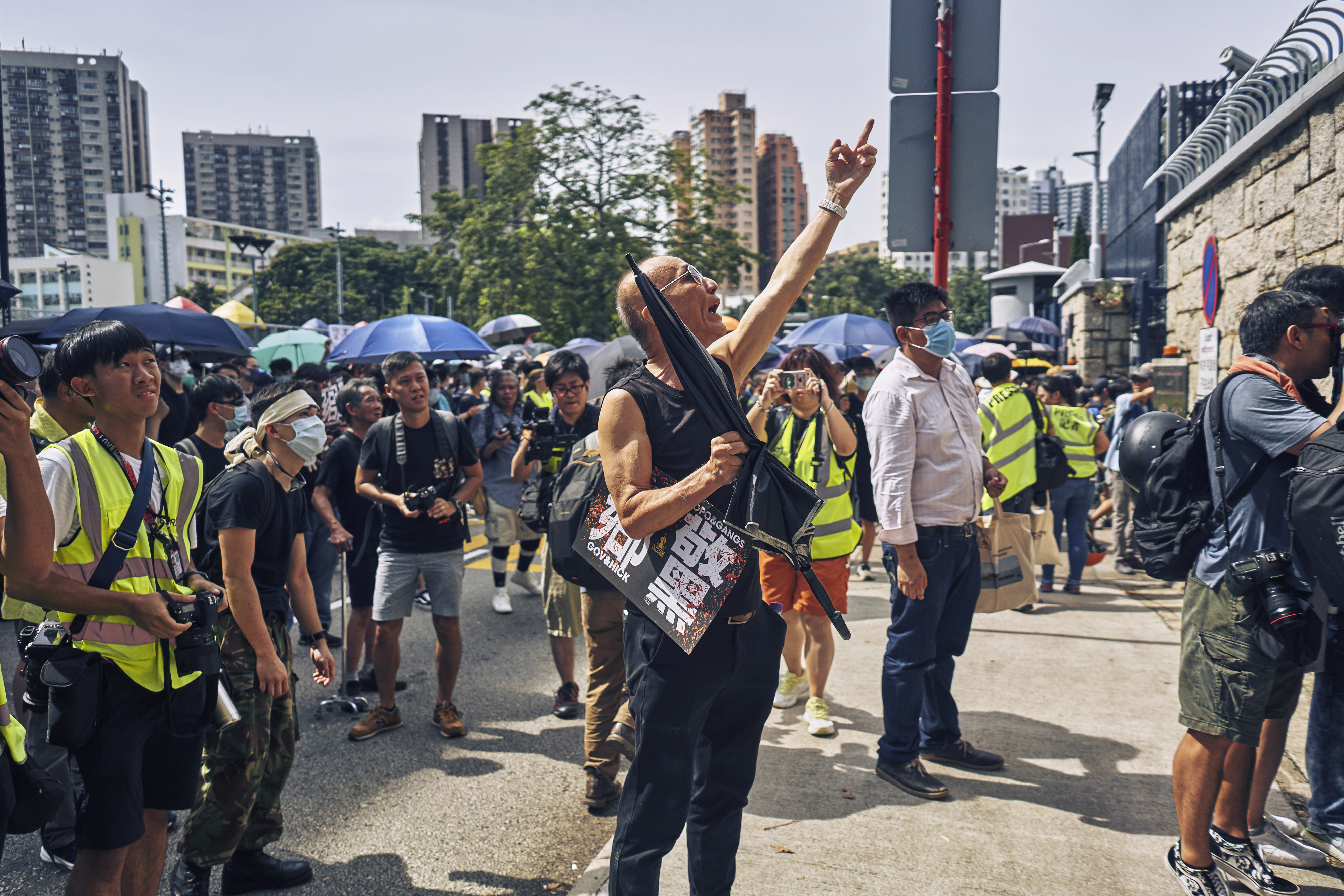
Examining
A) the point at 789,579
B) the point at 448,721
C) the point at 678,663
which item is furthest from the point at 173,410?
the point at 678,663

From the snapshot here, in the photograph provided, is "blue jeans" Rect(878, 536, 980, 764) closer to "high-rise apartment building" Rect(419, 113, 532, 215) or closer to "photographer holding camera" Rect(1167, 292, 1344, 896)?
"photographer holding camera" Rect(1167, 292, 1344, 896)

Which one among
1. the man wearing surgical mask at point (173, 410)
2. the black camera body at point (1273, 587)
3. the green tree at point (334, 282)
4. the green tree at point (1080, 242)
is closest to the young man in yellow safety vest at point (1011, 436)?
the black camera body at point (1273, 587)

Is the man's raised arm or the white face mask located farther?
the white face mask

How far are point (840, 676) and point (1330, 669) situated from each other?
8.76 ft

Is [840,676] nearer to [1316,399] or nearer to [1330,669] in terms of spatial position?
[1330,669]

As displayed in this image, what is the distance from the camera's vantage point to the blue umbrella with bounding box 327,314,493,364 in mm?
9398

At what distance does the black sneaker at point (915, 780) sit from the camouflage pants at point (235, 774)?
2.47m

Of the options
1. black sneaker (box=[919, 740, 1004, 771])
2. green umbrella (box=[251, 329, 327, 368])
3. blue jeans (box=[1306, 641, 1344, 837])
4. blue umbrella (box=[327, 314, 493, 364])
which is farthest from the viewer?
green umbrella (box=[251, 329, 327, 368])

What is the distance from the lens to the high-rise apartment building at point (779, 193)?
128875 millimetres

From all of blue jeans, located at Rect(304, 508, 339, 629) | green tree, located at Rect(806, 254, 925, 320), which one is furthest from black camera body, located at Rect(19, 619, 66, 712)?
green tree, located at Rect(806, 254, 925, 320)

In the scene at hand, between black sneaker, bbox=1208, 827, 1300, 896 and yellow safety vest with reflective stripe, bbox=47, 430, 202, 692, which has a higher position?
yellow safety vest with reflective stripe, bbox=47, 430, 202, 692

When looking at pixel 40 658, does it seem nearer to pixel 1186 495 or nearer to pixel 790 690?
pixel 1186 495

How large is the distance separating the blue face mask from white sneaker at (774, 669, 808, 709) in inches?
81.8

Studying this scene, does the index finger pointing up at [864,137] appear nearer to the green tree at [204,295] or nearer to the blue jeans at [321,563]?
the blue jeans at [321,563]
